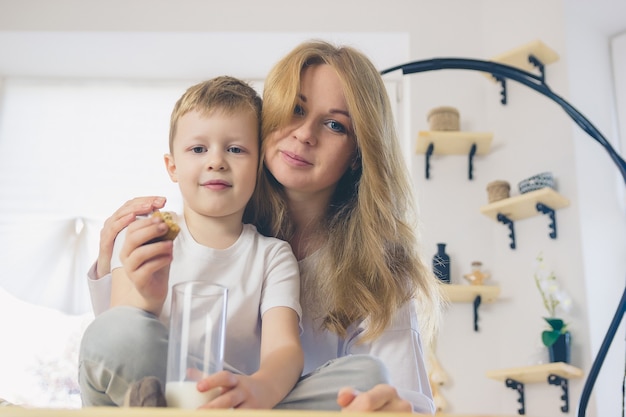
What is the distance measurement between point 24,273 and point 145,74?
1.13 m

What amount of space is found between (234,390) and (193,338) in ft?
0.26

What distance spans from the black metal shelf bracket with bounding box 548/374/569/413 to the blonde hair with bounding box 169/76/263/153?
6.27 ft

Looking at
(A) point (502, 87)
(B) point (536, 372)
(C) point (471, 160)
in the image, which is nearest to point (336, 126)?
(B) point (536, 372)

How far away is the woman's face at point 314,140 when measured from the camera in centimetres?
140

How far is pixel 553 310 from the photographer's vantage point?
291 cm

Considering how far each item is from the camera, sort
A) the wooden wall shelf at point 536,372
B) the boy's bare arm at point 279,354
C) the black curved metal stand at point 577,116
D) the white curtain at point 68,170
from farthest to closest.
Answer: the white curtain at point 68,170 → the wooden wall shelf at point 536,372 → the black curved metal stand at point 577,116 → the boy's bare arm at point 279,354

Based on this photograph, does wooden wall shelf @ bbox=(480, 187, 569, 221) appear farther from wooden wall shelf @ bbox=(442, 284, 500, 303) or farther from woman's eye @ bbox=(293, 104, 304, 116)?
woman's eye @ bbox=(293, 104, 304, 116)

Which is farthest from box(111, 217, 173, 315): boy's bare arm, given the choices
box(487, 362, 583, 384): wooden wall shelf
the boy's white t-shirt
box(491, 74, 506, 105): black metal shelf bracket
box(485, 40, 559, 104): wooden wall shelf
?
box(491, 74, 506, 105): black metal shelf bracket

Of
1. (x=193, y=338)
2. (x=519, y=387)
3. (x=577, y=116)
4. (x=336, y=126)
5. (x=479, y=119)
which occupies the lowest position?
(x=519, y=387)

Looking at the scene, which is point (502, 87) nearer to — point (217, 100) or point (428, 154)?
point (428, 154)

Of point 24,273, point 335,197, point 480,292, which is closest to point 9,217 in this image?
point 24,273

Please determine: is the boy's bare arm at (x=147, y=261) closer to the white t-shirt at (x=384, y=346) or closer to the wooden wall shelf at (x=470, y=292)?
the white t-shirt at (x=384, y=346)

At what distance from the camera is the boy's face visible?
4.25 ft

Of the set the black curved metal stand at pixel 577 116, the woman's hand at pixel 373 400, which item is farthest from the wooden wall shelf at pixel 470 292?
the woman's hand at pixel 373 400
